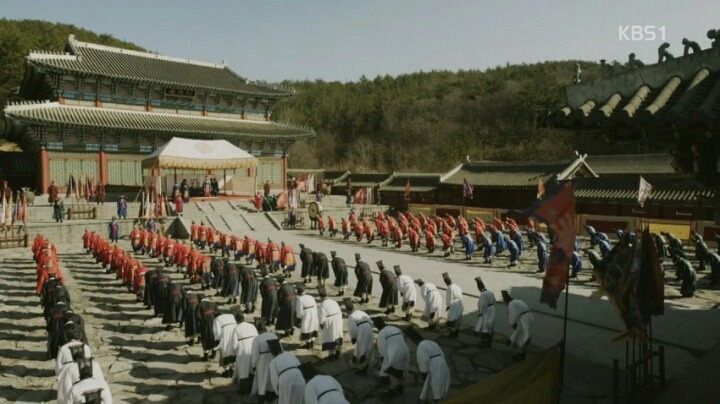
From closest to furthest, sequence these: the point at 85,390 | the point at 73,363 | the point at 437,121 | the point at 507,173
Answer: the point at 85,390 → the point at 73,363 → the point at 507,173 → the point at 437,121

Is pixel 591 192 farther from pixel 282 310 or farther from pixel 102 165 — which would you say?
pixel 102 165

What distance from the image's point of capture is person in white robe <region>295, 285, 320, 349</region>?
8789mm

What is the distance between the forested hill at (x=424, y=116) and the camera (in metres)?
59.0

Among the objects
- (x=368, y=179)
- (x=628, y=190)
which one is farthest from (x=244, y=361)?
(x=368, y=179)

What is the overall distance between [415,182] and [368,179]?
317 inches

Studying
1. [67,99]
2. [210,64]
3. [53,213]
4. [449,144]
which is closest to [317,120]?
[449,144]

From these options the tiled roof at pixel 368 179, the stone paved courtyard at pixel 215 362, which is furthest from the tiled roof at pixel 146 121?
the stone paved courtyard at pixel 215 362

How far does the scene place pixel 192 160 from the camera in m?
26.0

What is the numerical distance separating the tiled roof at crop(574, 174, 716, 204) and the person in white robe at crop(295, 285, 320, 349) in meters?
17.8

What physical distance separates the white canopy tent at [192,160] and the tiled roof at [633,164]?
66.7 feet

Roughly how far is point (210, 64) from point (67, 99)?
1290 cm

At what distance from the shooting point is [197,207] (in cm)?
2642

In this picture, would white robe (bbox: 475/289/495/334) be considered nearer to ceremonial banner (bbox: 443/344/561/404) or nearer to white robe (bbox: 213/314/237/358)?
ceremonial banner (bbox: 443/344/561/404)

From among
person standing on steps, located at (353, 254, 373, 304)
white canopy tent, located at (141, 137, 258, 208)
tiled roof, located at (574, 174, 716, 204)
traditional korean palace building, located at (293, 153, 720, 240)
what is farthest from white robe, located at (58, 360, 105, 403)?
tiled roof, located at (574, 174, 716, 204)
